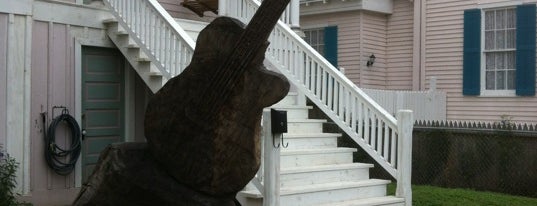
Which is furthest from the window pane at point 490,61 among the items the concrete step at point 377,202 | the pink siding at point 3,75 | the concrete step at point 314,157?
the pink siding at point 3,75

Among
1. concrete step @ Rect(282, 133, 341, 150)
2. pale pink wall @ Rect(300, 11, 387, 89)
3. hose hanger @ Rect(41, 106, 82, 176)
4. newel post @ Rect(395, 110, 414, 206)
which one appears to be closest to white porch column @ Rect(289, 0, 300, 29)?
concrete step @ Rect(282, 133, 341, 150)

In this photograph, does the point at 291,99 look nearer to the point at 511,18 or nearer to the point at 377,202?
the point at 377,202

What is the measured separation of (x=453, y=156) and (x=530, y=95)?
10.6 feet

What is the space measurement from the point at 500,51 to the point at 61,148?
939 cm

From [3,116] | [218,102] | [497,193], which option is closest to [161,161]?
[218,102]

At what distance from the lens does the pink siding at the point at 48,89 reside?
8758 millimetres

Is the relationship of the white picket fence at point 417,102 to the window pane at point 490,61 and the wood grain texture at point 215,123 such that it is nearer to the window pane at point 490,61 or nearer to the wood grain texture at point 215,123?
the window pane at point 490,61

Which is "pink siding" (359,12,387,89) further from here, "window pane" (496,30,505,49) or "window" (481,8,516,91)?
"window pane" (496,30,505,49)

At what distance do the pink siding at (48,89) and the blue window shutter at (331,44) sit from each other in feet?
28.8

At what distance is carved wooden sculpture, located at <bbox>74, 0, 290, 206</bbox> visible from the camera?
532 cm

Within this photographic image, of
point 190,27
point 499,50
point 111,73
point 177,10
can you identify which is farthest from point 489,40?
point 111,73

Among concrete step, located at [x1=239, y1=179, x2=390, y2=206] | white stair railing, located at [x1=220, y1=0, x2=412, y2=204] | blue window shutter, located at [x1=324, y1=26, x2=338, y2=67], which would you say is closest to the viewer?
concrete step, located at [x1=239, y1=179, x2=390, y2=206]

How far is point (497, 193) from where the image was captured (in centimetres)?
1062

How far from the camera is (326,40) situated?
1708 cm
